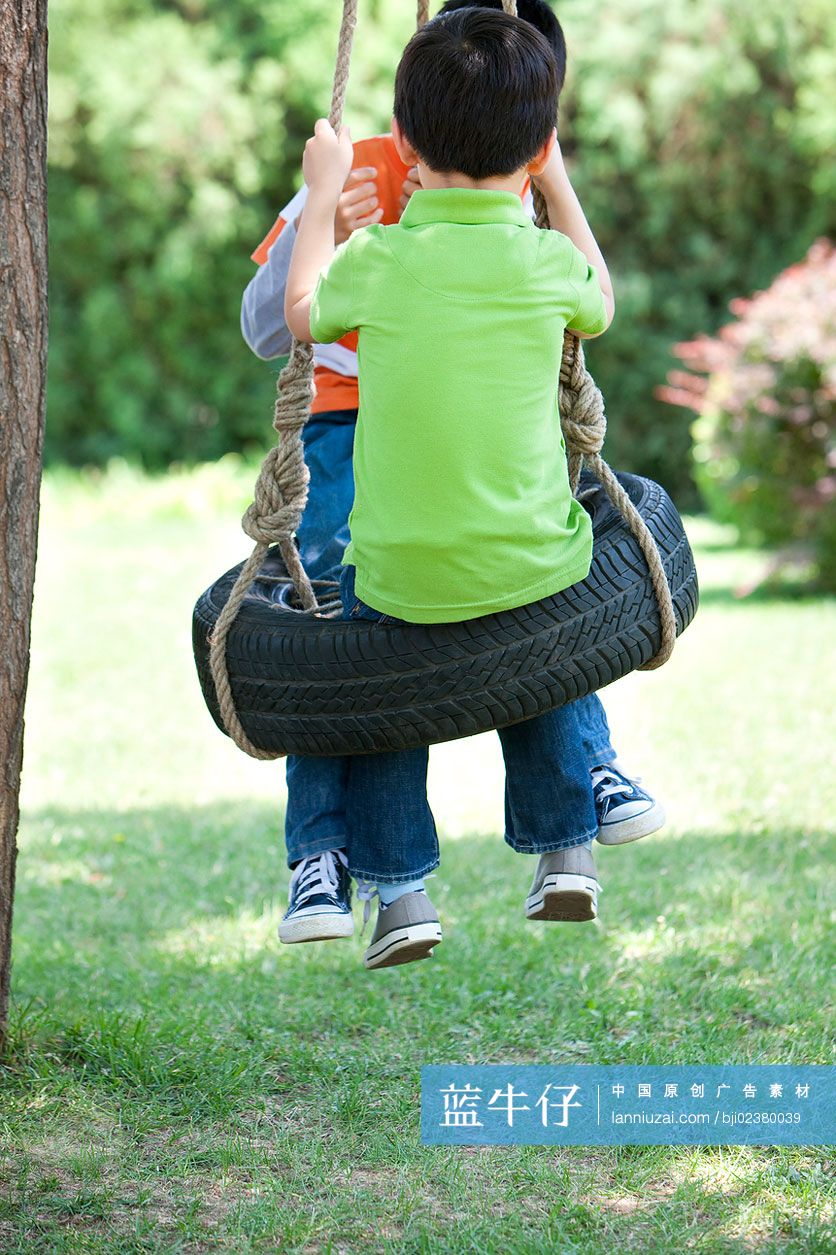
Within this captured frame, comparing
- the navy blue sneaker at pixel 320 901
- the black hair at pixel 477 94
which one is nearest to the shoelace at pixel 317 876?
the navy blue sneaker at pixel 320 901

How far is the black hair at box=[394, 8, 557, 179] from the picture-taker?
2252 millimetres

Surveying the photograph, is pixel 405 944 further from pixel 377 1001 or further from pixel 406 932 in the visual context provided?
pixel 377 1001

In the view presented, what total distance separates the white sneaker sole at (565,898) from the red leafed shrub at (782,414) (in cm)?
593

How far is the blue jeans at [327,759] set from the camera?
105 inches

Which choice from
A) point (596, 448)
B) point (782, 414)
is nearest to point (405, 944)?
point (596, 448)

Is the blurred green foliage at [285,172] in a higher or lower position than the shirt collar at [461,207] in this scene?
higher

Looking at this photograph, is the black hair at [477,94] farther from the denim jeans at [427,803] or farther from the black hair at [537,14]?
the denim jeans at [427,803]

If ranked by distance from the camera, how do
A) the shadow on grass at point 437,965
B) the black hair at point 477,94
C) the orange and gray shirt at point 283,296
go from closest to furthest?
the black hair at point 477,94 < the orange and gray shirt at point 283,296 < the shadow on grass at point 437,965

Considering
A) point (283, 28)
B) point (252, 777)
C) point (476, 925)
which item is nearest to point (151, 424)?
point (283, 28)

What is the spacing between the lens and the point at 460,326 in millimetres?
2252

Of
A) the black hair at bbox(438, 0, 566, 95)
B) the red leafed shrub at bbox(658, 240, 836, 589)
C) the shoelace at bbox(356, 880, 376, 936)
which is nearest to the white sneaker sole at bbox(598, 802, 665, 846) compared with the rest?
the shoelace at bbox(356, 880, 376, 936)

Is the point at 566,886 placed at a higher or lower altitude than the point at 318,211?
lower

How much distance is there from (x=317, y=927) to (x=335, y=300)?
110 centimetres

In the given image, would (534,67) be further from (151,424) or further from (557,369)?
(151,424)
